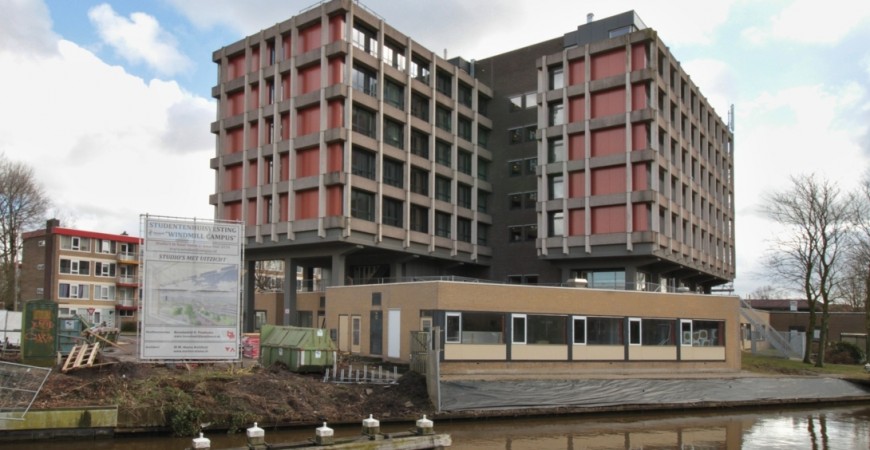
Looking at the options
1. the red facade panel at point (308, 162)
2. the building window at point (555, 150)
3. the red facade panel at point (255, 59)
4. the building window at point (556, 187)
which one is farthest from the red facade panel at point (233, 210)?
the building window at point (555, 150)

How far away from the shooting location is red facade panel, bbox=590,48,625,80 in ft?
178

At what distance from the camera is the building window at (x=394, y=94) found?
54.4 meters

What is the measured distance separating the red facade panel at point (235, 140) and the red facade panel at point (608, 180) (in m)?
26.9

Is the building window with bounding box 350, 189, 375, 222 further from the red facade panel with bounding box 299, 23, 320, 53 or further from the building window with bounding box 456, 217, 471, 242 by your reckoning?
the building window with bounding box 456, 217, 471, 242

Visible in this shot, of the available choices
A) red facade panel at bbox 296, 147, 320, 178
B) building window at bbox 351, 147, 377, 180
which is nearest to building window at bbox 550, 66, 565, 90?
building window at bbox 351, 147, 377, 180

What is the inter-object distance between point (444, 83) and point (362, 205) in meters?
16.5

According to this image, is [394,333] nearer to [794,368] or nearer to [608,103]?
[794,368]

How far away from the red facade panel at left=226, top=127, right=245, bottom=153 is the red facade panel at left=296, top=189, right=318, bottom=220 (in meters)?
8.40

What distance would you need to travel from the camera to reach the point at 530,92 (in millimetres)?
65000

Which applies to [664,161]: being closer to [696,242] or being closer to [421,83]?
[696,242]

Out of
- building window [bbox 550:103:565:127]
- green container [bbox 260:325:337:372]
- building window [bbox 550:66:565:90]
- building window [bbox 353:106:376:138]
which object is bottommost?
green container [bbox 260:325:337:372]

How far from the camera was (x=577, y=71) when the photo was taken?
5638 cm

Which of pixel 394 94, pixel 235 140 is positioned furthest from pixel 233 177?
pixel 394 94

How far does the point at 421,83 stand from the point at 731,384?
3233 cm
